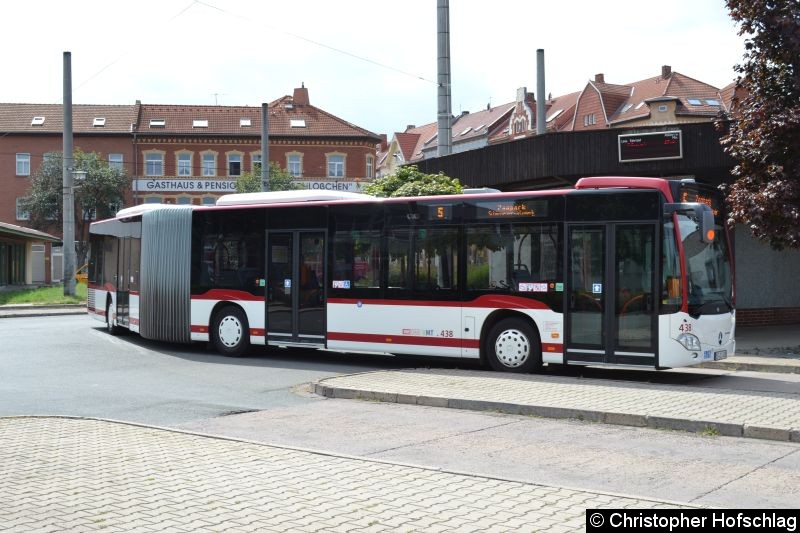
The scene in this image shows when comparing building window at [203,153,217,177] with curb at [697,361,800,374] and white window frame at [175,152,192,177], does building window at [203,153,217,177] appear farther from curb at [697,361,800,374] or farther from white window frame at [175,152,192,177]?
curb at [697,361,800,374]

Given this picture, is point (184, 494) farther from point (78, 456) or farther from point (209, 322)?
point (209, 322)

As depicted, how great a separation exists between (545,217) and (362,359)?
16.5 ft

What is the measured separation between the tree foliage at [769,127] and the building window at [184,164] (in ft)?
181

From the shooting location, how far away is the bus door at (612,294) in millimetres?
12969

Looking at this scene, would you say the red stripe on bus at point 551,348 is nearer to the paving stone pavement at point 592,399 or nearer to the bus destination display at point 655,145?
the paving stone pavement at point 592,399

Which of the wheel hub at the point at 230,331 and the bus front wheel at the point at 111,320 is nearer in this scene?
the wheel hub at the point at 230,331

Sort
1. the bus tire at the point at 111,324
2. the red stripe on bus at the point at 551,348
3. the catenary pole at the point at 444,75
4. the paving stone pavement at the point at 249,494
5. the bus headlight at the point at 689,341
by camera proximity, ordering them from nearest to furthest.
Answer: the paving stone pavement at the point at 249,494
the bus headlight at the point at 689,341
the red stripe on bus at the point at 551,348
the bus tire at the point at 111,324
the catenary pole at the point at 444,75

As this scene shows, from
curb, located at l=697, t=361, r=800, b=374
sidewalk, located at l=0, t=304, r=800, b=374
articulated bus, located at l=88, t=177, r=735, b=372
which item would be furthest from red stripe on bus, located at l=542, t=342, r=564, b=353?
sidewalk, located at l=0, t=304, r=800, b=374

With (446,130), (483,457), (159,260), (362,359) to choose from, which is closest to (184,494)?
(483,457)

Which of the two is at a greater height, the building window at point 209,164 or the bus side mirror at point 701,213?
the building window at point 209,164

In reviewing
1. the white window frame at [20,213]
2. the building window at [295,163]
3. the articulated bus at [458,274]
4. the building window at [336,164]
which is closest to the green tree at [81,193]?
the white window frame at [20,213]

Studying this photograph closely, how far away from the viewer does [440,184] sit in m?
21.6

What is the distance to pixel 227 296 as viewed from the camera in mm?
17484

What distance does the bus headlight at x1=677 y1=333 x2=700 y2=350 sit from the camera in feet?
41.7
